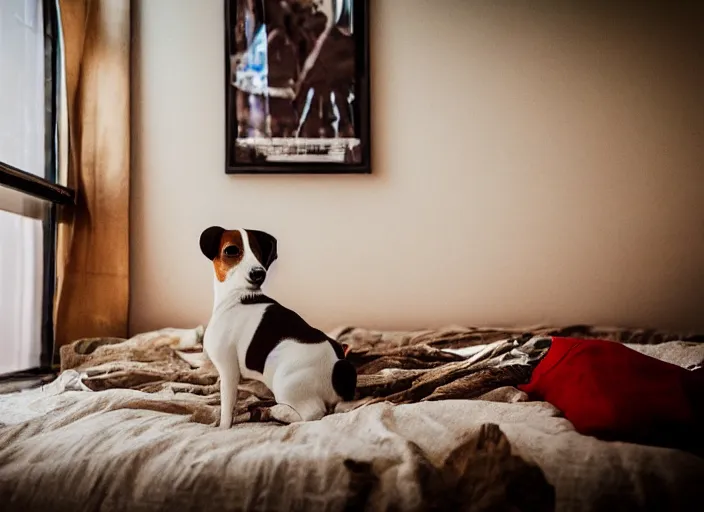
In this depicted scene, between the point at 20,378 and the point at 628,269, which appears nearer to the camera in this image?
the point at 20,378

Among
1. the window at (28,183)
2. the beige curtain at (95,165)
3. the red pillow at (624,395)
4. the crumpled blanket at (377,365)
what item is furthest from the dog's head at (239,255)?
the beige curtain at (95,165)

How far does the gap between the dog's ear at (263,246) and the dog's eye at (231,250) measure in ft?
0.10

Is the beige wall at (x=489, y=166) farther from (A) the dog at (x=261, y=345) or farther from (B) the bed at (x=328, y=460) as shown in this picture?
(B) the bed at (x=328, y=460)

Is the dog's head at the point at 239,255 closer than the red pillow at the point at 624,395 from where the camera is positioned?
No

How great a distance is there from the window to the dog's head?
72 cm

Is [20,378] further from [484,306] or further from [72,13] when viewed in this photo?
[484,306]

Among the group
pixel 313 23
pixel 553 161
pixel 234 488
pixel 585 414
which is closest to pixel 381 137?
pixel 313 23

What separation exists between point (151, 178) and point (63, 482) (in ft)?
4.35

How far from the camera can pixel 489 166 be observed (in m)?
1.80

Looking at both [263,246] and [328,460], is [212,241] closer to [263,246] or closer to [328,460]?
[263,246]

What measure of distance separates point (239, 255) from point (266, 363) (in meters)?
0.22

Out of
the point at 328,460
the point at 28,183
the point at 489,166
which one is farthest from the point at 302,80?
the point at 328,460

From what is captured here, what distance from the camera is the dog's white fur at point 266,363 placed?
0.82 m

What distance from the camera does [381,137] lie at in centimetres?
180
